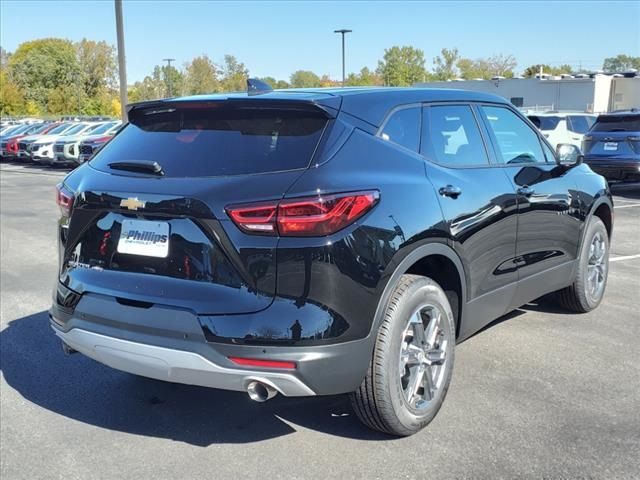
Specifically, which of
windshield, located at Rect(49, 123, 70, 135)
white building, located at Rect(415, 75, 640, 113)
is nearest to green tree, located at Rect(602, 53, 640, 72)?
white building, located at Rect(415, 75, 640, 113)

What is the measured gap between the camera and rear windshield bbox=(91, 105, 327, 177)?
3193 millimetres

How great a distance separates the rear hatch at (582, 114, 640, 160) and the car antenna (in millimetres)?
12160

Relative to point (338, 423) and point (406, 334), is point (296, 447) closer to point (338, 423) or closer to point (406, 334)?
point (338, 423)

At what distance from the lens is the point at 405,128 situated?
3.74m

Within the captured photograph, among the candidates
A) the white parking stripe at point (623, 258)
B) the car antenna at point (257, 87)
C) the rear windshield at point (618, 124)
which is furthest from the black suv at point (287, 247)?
the rear windshield at point (618, 124)

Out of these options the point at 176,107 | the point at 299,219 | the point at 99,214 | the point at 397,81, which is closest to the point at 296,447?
the point at 299,219

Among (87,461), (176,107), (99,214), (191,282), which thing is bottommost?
(87,461)

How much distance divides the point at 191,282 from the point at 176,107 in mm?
1071

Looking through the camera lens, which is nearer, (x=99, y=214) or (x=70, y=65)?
(x=99, y=214)

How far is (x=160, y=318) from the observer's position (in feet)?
10.2

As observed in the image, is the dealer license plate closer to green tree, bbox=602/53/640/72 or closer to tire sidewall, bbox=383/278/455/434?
tire sidewall, bbox=383/278/455/434

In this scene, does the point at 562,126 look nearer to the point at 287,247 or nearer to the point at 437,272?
the point at 437,272

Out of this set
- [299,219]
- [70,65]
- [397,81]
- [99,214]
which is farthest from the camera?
[397,81]

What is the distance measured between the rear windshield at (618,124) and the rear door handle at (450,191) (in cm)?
1231
